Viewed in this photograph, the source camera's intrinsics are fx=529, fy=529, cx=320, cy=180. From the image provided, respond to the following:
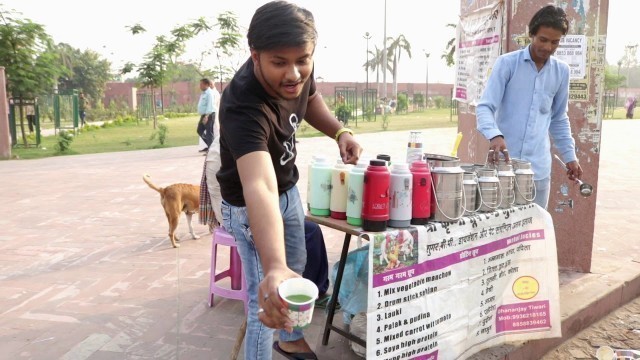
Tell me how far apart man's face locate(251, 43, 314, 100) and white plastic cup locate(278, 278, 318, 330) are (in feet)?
2.22

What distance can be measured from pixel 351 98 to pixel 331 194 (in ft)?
96.5

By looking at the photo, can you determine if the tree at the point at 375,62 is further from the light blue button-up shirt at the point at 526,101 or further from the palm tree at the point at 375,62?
the light blue button-up shirt at the point at 526,101

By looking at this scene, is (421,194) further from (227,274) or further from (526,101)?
(227,274)

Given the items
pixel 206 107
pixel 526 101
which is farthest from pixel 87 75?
pixel 526 101

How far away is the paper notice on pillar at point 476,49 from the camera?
13.0 feet

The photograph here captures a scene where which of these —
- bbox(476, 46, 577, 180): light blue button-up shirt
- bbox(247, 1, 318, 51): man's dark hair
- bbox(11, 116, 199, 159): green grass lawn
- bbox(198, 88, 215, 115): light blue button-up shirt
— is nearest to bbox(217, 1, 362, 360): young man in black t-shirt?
bbox(247, 1, 318, 51): man's dark hair

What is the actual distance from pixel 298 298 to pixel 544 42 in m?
2.34

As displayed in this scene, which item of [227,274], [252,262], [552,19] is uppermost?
[552,19]

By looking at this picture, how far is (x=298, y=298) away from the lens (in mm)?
1307

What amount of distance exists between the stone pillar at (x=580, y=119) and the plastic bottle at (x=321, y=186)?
2058mm

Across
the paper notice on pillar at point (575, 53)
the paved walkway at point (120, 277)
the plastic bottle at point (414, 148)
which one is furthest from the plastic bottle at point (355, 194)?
the paper notice on pillar at point (575, 53)

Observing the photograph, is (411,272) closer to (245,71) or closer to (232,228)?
(232,228)

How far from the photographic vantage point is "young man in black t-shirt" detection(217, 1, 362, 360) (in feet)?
4.81

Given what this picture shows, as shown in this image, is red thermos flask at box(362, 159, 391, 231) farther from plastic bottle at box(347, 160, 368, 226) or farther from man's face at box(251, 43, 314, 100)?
man's face at box(251, 43, 314, 100)
